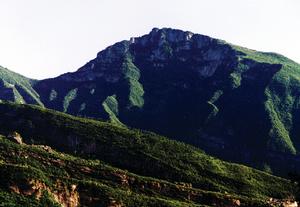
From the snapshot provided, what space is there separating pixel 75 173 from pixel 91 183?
15458mm

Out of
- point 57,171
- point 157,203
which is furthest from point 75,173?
point 157,203

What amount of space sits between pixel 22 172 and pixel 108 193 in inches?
1044

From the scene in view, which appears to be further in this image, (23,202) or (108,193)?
(108,193)

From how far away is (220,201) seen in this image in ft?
645

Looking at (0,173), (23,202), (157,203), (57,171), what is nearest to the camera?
(23,202)

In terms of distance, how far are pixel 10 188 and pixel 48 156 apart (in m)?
37.6

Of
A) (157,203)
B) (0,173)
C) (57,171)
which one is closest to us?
(0,173)

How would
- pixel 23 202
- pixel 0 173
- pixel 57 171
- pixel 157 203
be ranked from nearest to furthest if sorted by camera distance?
1. pixel 23 202
2. pixel 0 173
3. pixel 157 203
4. pixel 57 171

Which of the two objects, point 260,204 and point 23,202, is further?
point 260,204

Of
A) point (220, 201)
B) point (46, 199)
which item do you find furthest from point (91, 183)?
point (220, 201)

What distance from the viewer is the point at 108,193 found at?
176 metres

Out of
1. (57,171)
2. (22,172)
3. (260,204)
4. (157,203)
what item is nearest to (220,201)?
(260,204)

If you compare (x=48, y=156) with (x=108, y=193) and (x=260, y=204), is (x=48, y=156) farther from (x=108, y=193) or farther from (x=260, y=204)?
(x=260, y=204)

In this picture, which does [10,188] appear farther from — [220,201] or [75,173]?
[220,201]
